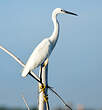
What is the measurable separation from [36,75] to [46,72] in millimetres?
179

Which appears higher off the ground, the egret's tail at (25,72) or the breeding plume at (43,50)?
the breeding plume at (43,50)

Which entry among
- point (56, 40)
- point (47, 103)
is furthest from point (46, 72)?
point (56, 40)

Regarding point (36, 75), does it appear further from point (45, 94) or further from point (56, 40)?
point (56, 40)

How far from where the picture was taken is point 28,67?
16.8ft

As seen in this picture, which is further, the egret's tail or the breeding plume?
the breeding plume

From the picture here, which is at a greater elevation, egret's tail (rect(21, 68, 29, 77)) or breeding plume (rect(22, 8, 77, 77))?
breeding plume (rect(22, 8, 77, 77))

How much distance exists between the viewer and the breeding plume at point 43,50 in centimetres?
521

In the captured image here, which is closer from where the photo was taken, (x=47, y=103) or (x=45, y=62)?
(x=47, y=103)

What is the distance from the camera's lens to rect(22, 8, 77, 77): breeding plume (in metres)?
5.21

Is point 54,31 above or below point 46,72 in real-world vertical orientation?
above

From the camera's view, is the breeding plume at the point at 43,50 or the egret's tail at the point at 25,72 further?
the breeding plume at the point at 43,50

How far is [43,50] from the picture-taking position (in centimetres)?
545

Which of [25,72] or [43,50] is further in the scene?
[43,50]

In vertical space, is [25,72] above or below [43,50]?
below
